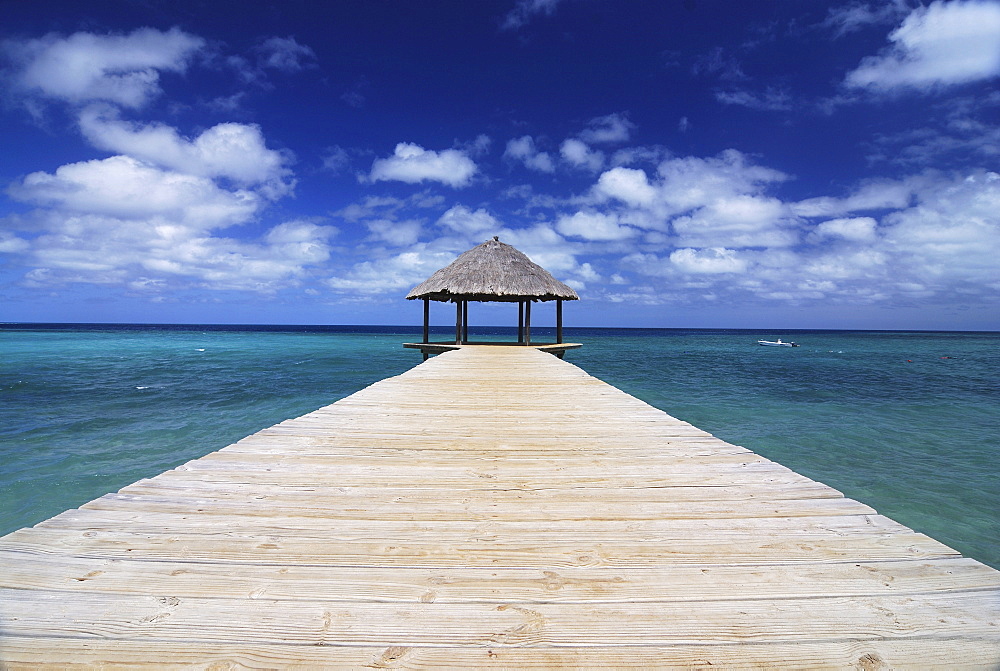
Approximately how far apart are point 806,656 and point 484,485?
1.51m

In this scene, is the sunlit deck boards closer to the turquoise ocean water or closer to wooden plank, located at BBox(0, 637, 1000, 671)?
wooden plank, located at BBox(0, 637, 1000, 671)

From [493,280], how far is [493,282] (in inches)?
4.2

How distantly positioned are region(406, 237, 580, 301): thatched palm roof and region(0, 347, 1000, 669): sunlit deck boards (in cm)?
1227

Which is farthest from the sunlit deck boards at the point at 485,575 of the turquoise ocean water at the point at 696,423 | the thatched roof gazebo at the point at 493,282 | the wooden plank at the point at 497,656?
the thatched roof gazebo at the point at 493,282

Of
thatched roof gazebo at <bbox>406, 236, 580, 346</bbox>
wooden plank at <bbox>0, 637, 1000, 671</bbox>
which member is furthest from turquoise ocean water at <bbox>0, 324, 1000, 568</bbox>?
wooden plank at <bbox>0, 637, 1000, 671</bbox>

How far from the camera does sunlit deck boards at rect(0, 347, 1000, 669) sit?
1.17 meters

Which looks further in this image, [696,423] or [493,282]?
[493,282]

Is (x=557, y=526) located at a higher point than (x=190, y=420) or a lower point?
higher

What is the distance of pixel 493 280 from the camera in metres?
14.9

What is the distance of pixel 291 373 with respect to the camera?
19.9 metres

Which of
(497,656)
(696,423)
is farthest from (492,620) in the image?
(696,423)

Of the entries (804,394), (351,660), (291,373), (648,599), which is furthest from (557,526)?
(291,373)

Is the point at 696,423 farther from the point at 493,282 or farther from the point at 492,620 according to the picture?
the point at 492,620

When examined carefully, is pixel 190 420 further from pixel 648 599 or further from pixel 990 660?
pixel 990 660
